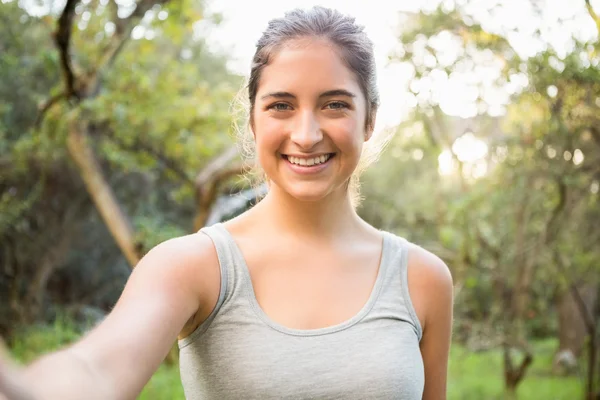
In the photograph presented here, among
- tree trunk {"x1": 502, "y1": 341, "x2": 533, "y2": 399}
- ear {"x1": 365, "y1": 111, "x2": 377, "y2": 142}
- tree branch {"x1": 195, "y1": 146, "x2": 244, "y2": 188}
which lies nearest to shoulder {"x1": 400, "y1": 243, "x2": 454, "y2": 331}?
ear {"x1": 365, "y1": 111, "x2": 377, "y2": 142}

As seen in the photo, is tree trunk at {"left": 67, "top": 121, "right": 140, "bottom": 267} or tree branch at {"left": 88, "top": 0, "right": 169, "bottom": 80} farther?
tree trunk at {"left": 67, "top": 121, "right": 140, "bottom": 267}

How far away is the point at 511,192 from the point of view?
5164 millimetres

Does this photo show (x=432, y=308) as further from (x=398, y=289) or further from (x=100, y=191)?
(x=100, y=191)

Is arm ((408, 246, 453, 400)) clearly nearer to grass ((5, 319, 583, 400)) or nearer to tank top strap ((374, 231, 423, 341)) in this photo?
tank top strap ((374, 231, 423, 341))

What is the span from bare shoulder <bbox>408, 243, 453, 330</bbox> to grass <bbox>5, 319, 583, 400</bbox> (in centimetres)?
400

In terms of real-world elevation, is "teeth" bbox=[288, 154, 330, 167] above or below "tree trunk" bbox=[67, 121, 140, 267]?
above

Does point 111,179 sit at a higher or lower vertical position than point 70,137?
lower

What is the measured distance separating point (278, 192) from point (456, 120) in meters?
3.74

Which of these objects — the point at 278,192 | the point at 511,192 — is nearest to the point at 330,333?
the point at 278,192

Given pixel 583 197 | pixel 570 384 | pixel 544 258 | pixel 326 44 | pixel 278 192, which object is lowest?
pixel 570 384

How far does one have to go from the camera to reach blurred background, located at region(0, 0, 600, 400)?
178 inches

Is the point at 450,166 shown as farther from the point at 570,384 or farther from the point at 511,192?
the point at 570,384

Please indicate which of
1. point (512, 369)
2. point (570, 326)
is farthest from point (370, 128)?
point (570, 326)

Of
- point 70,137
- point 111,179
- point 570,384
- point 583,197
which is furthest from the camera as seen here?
point 111,179
